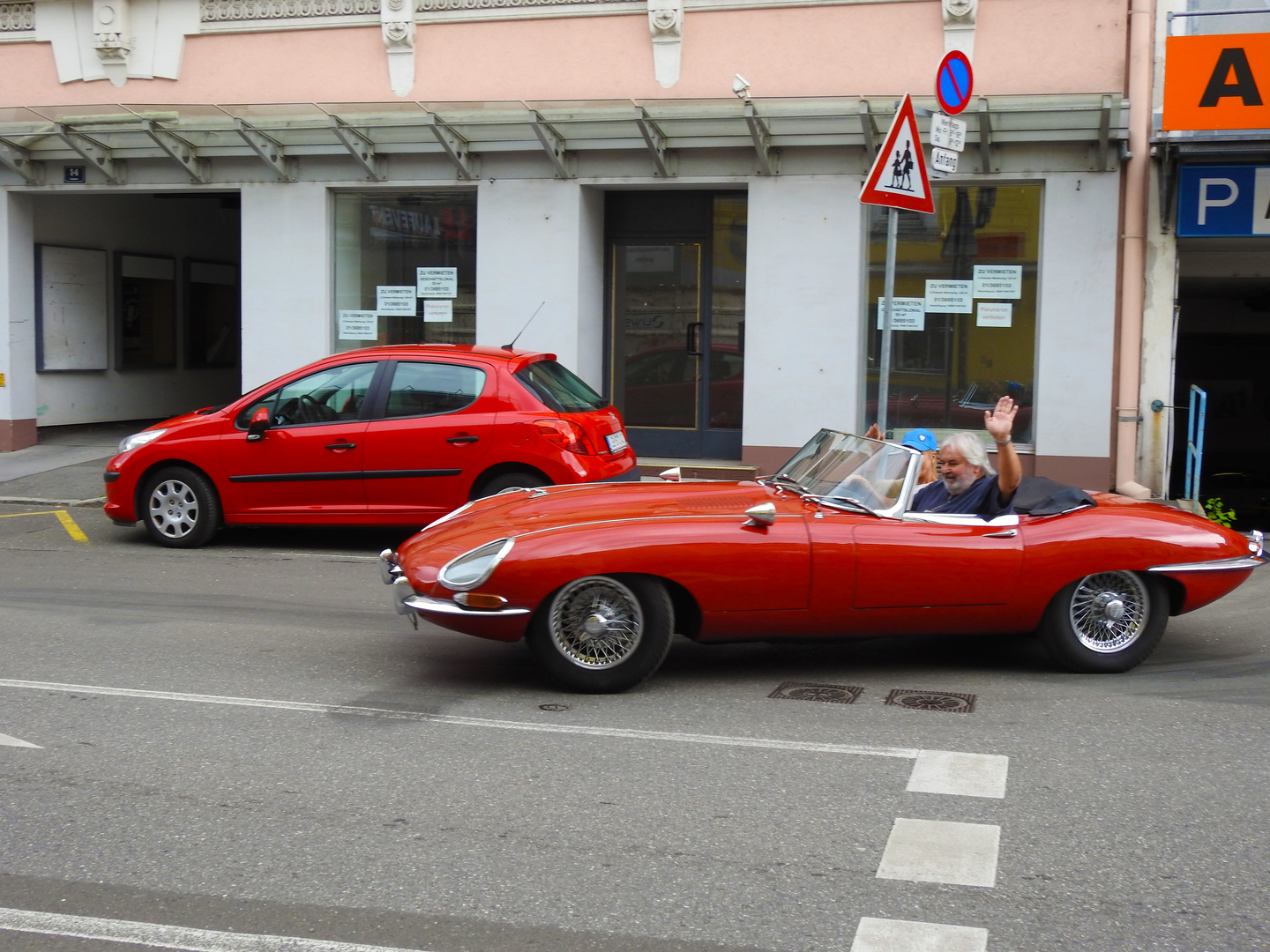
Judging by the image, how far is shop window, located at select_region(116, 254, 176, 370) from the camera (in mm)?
18359

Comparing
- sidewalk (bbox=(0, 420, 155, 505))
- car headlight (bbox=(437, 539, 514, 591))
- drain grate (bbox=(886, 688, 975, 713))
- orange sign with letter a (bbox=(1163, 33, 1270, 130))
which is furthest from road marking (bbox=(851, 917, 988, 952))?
sidewalk (bbox=(0, 420, 155, 505))

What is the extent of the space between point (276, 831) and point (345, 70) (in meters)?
11.9

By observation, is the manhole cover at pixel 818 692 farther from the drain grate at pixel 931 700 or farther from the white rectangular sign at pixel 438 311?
the white rectangular sign at pixel 438 311

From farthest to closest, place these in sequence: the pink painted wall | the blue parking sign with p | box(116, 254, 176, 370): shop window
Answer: box(116, 254, 176, 370): shop window, the pink painted wall, the blue parking sign with p

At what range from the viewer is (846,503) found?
668 cm

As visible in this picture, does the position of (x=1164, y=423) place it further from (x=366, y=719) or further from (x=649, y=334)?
(x=366, y=719)

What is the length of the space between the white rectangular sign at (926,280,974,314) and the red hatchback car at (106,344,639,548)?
428cm

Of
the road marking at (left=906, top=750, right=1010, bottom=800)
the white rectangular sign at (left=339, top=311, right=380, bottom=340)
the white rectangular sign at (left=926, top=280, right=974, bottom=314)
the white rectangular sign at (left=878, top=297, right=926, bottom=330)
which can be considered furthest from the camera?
the white rectangular sign at (left=339, top=311, right=380, bottom=340)

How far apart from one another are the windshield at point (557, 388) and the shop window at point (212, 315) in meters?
10.5

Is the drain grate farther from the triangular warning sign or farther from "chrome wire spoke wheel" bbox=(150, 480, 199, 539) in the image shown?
"chrome wire spoke wheel" bbox=(150, 480, 199, 539)

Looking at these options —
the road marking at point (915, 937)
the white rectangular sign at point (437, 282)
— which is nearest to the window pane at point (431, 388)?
the white rectangular sign at point (437, 282)

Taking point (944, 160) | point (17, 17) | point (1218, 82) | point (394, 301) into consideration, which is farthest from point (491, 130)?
point (1218, 82)

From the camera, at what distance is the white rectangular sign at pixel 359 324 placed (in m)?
15.2

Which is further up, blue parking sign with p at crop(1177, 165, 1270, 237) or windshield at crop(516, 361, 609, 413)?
blue parking sign with p at crop(1177, 165, 1270, 237)
